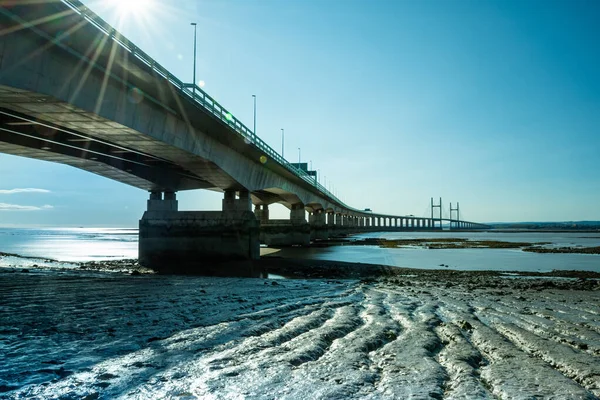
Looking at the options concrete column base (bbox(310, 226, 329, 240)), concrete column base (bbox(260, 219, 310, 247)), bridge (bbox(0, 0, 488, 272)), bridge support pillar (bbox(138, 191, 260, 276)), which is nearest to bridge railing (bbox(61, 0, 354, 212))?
bridge (bbox(0, 0, 488, 272))

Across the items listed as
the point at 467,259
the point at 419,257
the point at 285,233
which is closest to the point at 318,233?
the point at 285,233

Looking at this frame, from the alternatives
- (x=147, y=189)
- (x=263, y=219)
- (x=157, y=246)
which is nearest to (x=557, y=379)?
(x=157, y=246)

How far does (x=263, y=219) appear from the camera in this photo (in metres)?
63.7

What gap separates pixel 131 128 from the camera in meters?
17.8

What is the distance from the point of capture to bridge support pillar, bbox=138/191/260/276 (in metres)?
28.9

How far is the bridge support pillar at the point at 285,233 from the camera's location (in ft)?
191

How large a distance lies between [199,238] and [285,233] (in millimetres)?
29746

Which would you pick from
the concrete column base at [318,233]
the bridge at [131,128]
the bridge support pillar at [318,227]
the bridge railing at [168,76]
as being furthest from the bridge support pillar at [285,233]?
the bridge railing at [168,76]

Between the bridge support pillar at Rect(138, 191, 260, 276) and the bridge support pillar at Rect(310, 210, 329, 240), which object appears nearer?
the bridge support pillar at Rect(138, 191, 260, 276)

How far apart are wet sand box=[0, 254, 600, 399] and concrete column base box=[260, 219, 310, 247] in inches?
1845

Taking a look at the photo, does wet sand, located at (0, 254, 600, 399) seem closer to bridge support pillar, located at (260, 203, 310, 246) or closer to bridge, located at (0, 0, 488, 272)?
bridge, located at (0, 0, 488, 272)

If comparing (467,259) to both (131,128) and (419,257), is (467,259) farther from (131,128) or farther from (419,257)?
(131,128)

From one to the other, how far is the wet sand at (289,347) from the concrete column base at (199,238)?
1757 centimetres

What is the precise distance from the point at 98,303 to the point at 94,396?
6.16m
